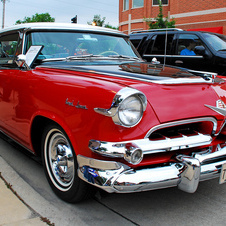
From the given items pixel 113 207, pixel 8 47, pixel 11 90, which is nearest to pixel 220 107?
pixel 113 207

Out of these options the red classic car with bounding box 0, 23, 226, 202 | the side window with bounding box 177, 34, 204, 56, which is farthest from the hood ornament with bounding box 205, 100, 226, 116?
the side window with bounding box 177, 34, 204, 56

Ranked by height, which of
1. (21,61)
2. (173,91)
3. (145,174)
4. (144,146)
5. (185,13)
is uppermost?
(185,13)

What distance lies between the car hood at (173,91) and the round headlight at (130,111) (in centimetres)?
12

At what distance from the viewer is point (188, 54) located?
738cm

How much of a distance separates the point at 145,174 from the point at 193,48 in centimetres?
586

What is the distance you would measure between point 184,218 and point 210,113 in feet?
2.98

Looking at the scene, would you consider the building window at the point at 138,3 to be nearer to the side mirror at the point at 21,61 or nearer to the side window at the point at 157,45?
the side window at the point at 157,45

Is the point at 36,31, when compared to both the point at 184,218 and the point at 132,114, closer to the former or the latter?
the point at 132,114

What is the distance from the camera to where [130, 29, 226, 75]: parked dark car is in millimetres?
6934

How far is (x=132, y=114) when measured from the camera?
2268 mm

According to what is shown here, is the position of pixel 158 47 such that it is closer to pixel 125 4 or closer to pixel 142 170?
pixel 142 170

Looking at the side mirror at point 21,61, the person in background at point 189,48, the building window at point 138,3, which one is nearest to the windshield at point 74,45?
the side mirror at point 21,61

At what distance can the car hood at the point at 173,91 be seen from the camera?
7.84 feet

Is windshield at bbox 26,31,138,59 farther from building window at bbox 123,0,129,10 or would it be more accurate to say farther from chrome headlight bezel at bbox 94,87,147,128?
building window at bbox 123,0,129,10
